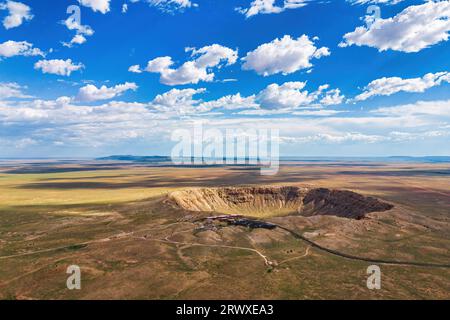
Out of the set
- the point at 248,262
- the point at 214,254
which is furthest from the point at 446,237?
the point at 214,254

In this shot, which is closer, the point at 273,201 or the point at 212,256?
the point at 212,256

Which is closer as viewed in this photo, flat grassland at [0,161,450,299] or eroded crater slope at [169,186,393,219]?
flat grassland at [0,161,450,299]

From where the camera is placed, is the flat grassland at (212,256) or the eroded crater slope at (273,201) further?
A: the eroded crater slope at (273,201)

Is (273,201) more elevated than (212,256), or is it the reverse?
(212,256)
